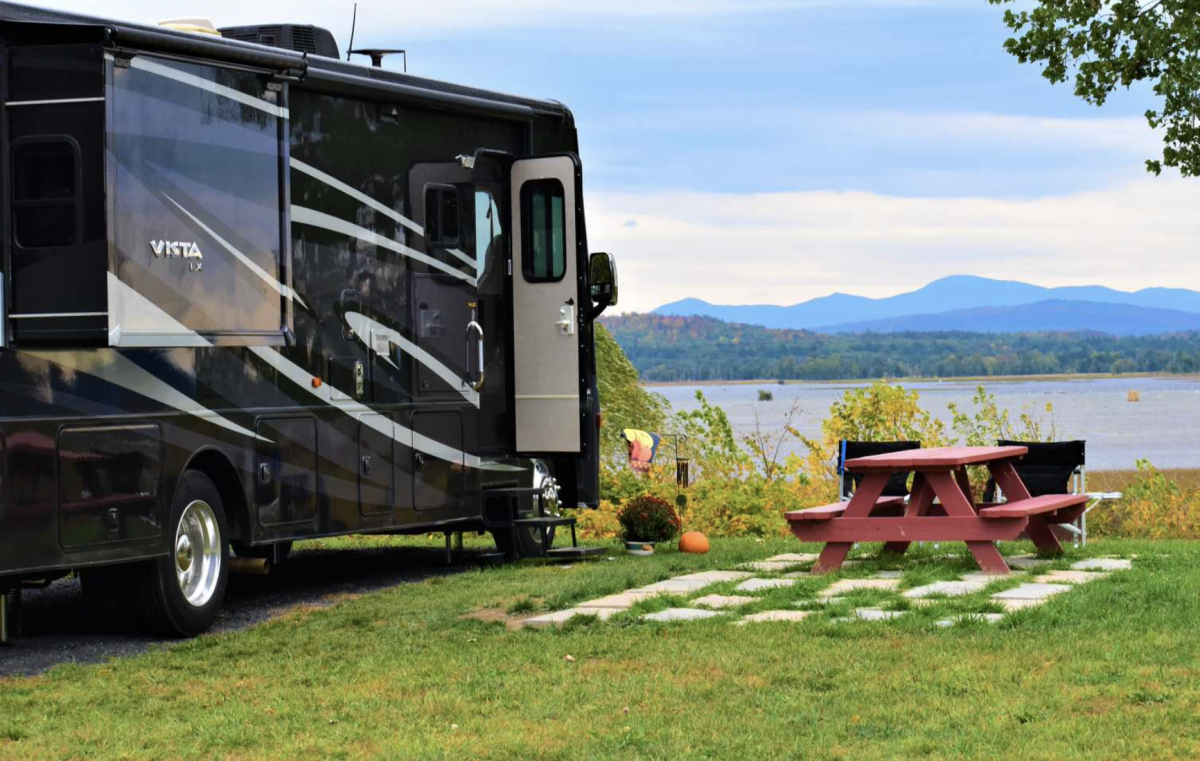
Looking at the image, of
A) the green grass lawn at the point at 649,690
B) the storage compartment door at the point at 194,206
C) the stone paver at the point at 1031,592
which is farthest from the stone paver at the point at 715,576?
the storage compartment door at the point at 194,206

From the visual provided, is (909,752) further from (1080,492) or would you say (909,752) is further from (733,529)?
(733,529)

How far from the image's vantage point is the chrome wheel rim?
854cm

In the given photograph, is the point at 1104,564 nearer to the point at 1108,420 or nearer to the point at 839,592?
the point at 839,592

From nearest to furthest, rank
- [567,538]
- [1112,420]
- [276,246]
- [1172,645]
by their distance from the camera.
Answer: [1172,645] < [276,246] < [567,538] < [1112,420]

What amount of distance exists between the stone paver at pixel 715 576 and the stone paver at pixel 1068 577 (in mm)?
1779

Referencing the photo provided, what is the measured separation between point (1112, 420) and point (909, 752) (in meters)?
56.4

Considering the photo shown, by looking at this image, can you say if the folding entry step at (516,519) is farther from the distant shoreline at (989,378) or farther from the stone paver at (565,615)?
the distant shoreline at (989,378)

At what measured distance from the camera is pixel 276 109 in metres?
9.05

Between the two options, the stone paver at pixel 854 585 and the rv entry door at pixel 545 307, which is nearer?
the stone paver at pixel 854 585

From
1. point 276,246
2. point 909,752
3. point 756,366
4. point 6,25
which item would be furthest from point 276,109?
point 756,366

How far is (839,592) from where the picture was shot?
8.98 m

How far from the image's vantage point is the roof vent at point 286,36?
9.69m

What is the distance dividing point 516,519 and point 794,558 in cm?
195

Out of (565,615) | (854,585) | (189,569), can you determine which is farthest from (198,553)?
(854,585)
